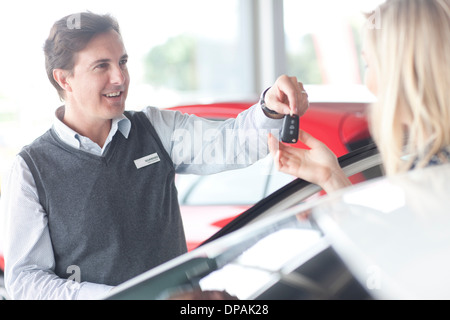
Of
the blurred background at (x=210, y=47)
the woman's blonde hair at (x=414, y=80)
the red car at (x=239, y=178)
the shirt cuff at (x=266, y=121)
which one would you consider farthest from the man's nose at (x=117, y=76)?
the blurred background at (x=210, y=47)

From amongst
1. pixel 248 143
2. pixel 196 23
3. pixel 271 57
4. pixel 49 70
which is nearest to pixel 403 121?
pixel 248 143

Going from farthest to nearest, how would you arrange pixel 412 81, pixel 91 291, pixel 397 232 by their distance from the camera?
pixel 91 291 < pixel 412 81 < pixel 397 232

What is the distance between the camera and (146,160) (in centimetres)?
136

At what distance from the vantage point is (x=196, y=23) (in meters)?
7.31

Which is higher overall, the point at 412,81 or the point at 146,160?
the point at 412,81

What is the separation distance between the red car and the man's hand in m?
0.22

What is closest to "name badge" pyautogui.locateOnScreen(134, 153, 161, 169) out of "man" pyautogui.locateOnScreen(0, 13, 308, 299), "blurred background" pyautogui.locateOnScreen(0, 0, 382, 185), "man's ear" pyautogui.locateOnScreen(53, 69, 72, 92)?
"man" pyautogui.locateOnScreen(0, 13, 308, 299)

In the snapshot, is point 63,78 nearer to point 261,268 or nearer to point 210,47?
point 261,268

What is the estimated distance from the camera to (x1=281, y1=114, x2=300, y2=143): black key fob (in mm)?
1203

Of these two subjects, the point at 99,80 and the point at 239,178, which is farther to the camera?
the point at 239,178

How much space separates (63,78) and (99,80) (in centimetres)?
11

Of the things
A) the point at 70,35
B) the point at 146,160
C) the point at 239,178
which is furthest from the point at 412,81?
the point at 239,178

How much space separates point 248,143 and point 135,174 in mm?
299

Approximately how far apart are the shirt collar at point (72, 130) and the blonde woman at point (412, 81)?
69 centimetres
